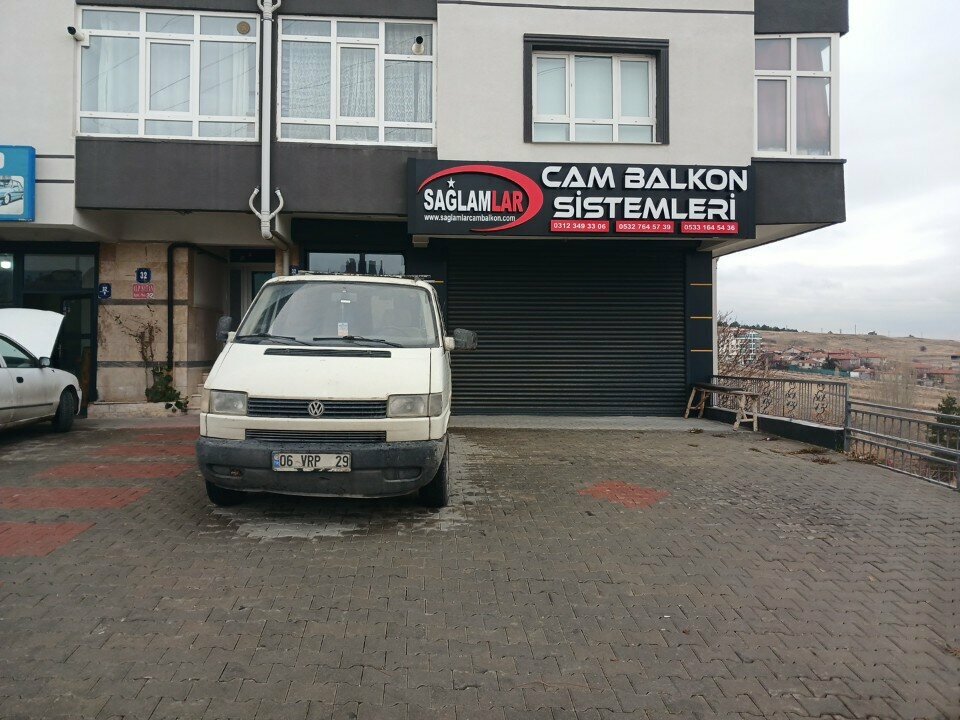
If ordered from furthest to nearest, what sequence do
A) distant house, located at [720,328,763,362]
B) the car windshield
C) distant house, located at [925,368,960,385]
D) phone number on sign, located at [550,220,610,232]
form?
distant house, located at [720,328,763,362] → phone number on sign, located at [550,220,610,232] → distant house, located at [925,368,960,385] → the car windshield

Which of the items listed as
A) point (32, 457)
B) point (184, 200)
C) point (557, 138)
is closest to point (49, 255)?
point (184, 200)

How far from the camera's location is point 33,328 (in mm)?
10148

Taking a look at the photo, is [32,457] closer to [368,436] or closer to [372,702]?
[368,436]

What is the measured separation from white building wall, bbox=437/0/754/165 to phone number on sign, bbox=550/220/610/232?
1.18 m

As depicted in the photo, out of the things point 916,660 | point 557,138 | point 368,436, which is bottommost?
point 916,660

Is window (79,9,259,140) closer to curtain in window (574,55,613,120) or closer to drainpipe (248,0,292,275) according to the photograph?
drainpipe (248,0,292,275)

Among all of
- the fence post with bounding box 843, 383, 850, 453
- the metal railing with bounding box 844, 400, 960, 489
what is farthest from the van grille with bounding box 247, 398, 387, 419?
the fence post with bounding box 843, 383, 850, 453

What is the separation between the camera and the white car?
861 centimetres

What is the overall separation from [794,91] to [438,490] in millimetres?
10502

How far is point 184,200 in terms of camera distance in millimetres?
10930

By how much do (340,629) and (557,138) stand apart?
33.2 ft

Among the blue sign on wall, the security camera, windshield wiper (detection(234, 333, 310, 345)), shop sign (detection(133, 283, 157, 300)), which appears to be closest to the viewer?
windshield wiper (detection(234, 333, 310, 345))

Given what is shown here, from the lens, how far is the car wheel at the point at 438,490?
19.1 feet

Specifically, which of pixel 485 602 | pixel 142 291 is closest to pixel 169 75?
pixel 142 291
